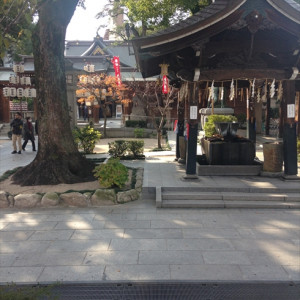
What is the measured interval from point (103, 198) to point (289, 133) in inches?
212

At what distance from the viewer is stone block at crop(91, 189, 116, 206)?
7.46m

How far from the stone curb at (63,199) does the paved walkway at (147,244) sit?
226 millimetres

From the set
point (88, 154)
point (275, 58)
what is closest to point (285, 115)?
point (275, 58)

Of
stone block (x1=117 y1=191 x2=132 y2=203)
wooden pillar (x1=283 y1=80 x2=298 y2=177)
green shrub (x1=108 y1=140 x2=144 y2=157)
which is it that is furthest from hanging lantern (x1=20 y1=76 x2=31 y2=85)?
wooden pillar (x1=283 y1=80 x2=298 y2=177)

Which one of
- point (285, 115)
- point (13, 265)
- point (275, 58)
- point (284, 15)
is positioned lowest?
point (13, 265)

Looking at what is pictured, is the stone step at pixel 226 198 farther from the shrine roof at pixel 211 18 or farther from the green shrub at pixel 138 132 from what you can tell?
the green shrub at pixel 138 132

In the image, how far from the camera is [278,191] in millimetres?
7719

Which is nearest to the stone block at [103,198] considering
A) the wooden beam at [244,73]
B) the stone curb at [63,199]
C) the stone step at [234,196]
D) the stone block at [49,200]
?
the stone curb at [63,199]

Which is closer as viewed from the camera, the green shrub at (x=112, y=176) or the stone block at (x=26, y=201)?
the stone block at (x=26, y=201)

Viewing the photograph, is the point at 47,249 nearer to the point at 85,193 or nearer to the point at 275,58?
the point at 85,193

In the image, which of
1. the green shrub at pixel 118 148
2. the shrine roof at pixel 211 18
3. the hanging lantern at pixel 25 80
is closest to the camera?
the shrine roof at pixel 211 18

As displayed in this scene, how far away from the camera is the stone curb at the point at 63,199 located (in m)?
7.37

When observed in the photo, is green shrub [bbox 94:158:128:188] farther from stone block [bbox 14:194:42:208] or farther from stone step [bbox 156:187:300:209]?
stone block [bbox 14:194:42:208]

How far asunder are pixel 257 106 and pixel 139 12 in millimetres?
11884
